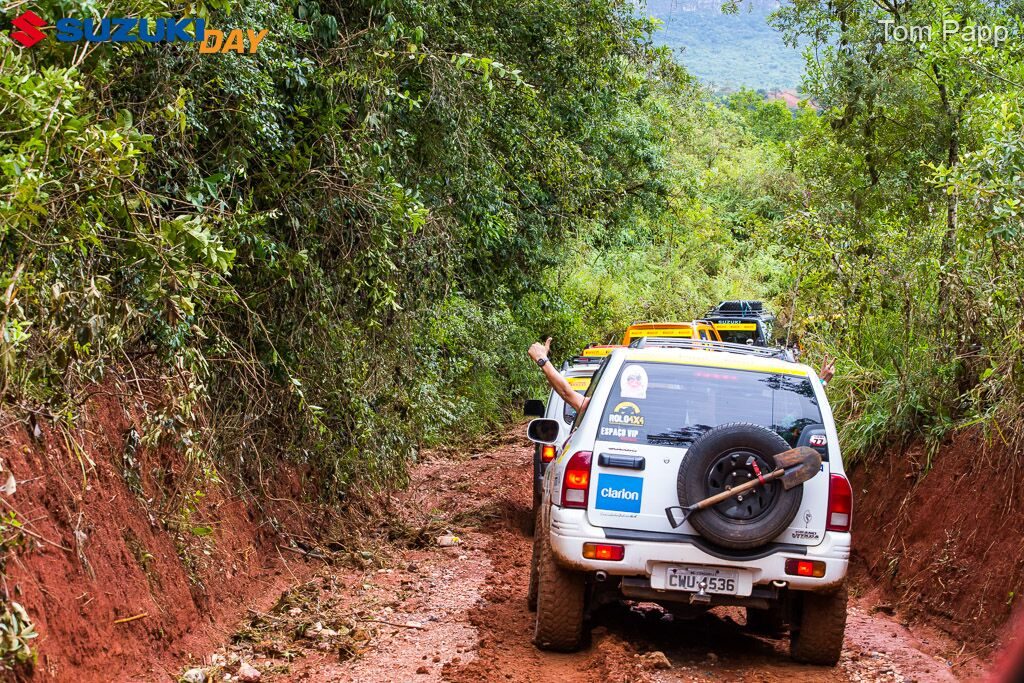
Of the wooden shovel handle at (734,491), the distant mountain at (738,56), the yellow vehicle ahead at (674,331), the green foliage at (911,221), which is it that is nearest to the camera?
the wooden shovel handle at (734,491)

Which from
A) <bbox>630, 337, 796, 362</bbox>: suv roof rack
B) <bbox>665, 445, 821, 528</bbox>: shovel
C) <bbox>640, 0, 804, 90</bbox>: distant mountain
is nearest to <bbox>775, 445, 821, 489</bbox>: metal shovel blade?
<bbox>665, 445, 821, 528</bbox>: shovel

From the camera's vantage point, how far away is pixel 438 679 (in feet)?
21.1

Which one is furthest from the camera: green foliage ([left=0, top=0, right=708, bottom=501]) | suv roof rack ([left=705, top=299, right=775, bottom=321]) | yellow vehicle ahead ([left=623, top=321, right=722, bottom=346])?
suv roof rack ([left=705, top=299, right=775, bottom=321])

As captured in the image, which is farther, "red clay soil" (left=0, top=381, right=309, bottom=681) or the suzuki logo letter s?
the suzuki logo letter s

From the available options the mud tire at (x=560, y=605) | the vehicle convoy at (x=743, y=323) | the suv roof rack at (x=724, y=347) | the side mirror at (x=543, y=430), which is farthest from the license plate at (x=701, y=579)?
the vehicle convoy at (x=743, y=323)

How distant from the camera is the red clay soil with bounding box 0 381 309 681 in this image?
18.0 ft

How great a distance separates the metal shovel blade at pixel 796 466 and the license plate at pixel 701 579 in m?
0.64

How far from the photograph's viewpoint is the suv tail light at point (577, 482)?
652 centimetres

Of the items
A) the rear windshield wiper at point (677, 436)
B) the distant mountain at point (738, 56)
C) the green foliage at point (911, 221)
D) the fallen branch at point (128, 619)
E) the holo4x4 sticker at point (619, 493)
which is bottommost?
the fallen branch at point (128, 619)

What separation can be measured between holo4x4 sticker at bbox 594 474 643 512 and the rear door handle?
0.06 m

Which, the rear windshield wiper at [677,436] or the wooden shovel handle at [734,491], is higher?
the rear windshield wiper at [677,436]

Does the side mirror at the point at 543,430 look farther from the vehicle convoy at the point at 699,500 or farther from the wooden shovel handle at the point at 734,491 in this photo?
the wooden shovel handle at the point at 734,491

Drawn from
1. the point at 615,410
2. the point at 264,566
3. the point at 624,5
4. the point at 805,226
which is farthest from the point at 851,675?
the point at 624,5

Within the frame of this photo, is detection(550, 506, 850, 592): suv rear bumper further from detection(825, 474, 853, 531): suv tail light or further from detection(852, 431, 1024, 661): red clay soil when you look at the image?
detection(852, 431, 1024, 661): red clay soil
